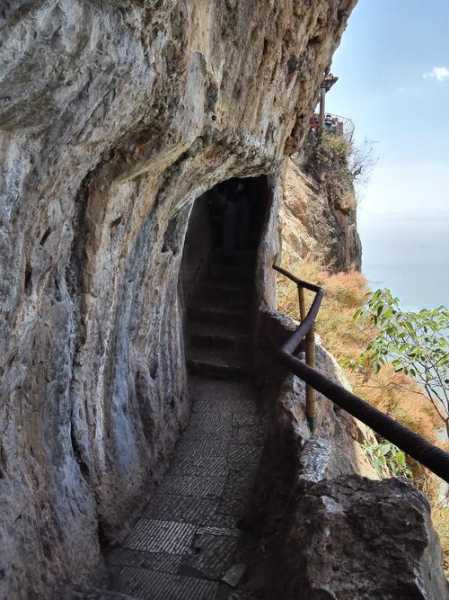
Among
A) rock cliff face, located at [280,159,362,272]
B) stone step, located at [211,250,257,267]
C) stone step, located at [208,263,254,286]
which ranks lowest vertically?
stone step, located at [208,263,254,286]

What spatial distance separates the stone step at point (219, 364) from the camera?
5.48 meters

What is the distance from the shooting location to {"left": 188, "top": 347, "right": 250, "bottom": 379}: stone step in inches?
216

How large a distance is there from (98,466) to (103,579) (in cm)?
57

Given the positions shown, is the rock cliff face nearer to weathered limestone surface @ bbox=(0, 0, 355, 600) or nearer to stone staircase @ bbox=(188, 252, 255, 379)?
stone staircase @ bbox=(188, 252, 255, 379)

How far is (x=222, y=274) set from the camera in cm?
724

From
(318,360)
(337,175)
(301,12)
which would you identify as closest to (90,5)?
(301,12)

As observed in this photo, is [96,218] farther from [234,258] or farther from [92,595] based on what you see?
[234,258]

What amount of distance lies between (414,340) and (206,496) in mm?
3355

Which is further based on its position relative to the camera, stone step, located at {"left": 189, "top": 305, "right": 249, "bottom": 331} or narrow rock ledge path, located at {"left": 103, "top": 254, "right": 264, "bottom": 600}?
stone step, located at {"left": 189, "top": 305, "right": 249, "bottom": 331}

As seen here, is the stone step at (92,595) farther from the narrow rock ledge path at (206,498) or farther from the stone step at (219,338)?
the stone step at (219,338)

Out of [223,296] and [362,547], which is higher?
[223,296]

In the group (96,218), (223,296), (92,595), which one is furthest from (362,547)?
(223,296)

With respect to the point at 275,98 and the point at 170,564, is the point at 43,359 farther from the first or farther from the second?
the point at 275,98

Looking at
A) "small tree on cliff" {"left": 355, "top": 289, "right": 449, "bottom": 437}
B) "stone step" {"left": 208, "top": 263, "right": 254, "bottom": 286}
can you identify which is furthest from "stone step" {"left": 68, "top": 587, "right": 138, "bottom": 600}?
"stone step" {"left": 208, "top": 263, "right": 254, "bottom": 286}
